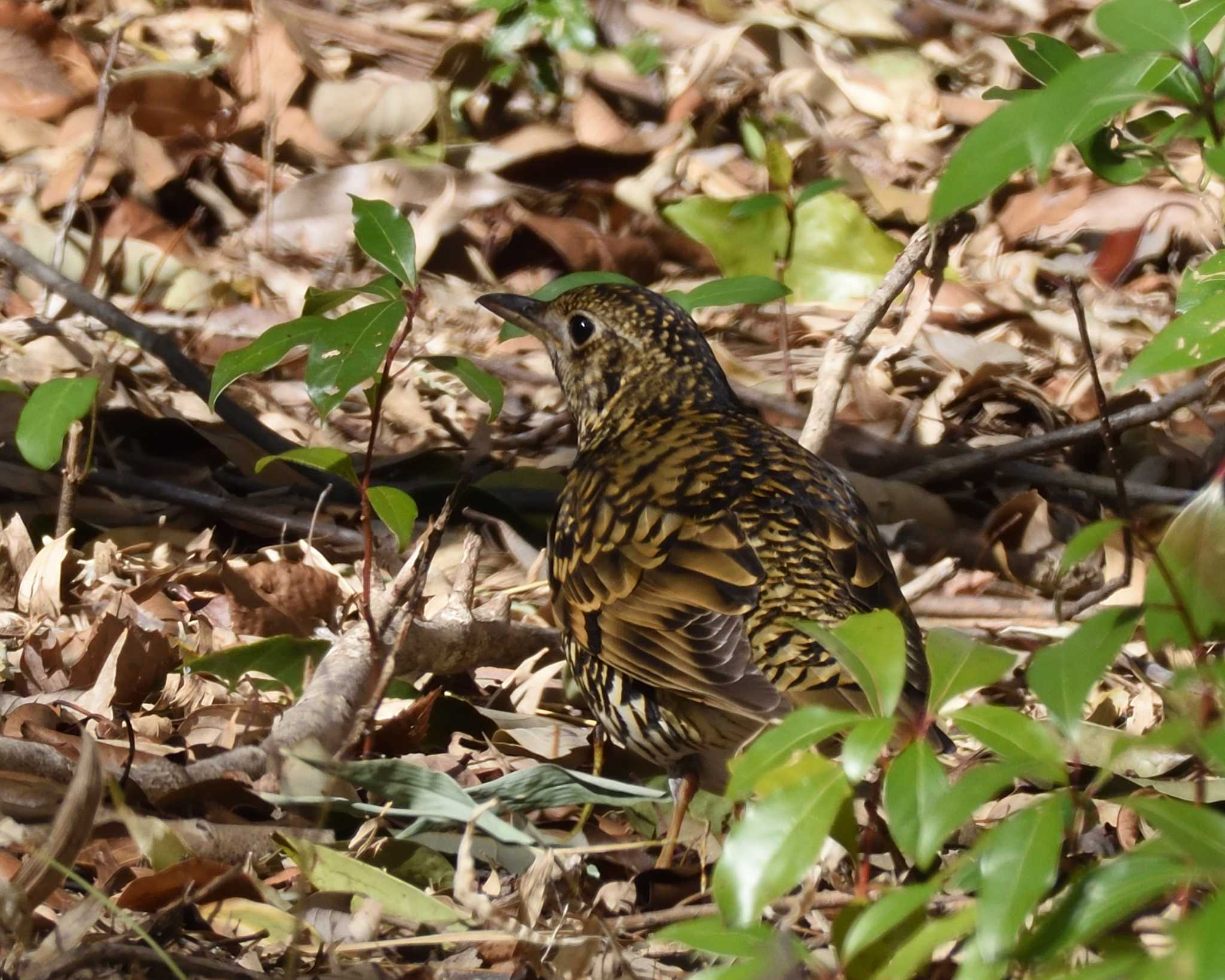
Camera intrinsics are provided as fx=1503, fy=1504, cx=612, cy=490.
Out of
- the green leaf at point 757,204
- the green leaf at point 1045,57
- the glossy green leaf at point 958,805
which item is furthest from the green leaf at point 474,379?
the glossy green leaf at point 958,805

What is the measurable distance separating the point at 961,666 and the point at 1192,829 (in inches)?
18.5

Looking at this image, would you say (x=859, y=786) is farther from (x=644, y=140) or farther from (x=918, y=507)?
(x=644, y=140)

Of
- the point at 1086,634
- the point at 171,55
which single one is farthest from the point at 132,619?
the point at 171,55

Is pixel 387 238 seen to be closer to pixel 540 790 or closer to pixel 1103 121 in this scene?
pixel 540 790

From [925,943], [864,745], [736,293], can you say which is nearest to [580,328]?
[736,293]

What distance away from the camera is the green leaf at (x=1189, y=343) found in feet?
6.61

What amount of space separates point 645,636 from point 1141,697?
1562mm

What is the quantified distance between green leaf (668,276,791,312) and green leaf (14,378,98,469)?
64.5 inches

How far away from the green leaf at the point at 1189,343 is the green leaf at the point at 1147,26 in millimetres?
355

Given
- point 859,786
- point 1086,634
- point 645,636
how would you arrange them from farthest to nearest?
point 645,636
point 859,786
point 1086,634

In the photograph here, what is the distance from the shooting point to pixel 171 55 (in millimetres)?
7848

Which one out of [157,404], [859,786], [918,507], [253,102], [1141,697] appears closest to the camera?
[859,786]

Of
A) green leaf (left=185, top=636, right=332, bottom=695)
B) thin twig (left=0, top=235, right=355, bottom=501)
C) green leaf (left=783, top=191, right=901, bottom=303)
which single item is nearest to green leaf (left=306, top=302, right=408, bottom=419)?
green leaf (left=185, top=636, right=332, bottom=695)

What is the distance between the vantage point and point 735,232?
240 inches
